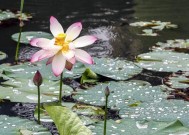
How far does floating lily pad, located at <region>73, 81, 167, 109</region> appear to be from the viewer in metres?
1.56

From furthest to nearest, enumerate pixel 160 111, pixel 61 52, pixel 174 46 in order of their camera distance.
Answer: pixel 174 46 < pixel 160 111 < pixel 61 52

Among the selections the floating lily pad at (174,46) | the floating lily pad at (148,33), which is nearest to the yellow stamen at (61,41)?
the floating lily pad at (174,46)

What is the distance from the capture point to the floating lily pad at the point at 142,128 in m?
1.24

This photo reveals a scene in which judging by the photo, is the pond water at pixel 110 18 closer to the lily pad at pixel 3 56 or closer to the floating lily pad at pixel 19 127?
the lily pad at pixel 3 56

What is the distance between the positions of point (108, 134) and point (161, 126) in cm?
16

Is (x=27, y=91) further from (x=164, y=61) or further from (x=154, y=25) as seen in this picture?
(x=154, y=25)

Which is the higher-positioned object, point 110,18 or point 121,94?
point 110,18

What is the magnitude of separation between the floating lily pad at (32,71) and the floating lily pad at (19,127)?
0.51m

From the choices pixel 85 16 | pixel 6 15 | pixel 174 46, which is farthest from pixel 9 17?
pixel 174 46

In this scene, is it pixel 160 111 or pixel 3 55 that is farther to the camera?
pixel 3 55

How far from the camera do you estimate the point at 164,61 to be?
2064 mm

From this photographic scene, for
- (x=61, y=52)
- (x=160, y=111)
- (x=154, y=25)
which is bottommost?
(x=160, y=111)

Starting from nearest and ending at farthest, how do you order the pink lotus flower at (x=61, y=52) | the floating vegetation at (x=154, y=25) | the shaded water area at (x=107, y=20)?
the pink lotus flower at (x=61, y=52), the shaded water area at (x=107, y=20), the floating vegetation at (x=154, y=25)

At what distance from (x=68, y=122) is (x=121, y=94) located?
698 millimetres
